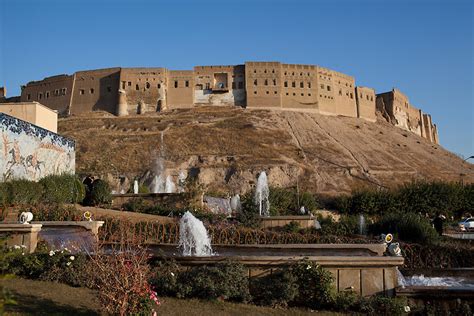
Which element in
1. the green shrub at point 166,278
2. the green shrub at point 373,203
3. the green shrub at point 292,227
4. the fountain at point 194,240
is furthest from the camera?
the green shrub at point 373,203

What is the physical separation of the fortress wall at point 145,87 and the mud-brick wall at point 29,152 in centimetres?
4381

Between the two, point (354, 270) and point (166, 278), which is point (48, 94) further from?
point (354, 270)

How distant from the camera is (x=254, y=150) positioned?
5341cm

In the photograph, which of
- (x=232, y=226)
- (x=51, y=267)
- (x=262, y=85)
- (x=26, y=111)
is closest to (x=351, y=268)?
(x=51, y=267)

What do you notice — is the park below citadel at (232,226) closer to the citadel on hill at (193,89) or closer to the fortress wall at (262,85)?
the fortress wall at (262,85)

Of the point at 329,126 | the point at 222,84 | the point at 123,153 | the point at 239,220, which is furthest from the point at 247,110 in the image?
the point at 239,220

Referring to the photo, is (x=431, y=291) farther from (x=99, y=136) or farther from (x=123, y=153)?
(x=99, y=136)

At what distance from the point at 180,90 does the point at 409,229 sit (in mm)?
54979

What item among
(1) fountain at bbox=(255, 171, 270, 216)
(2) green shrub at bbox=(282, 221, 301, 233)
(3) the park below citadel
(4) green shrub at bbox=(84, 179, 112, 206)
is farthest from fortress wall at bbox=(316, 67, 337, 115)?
(2) green shrub at bbox=(282, 221, 301, 233)

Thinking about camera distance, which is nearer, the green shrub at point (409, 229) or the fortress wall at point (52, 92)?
the green shrub at point (409, 229)

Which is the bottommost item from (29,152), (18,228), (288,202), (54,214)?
(18,228)

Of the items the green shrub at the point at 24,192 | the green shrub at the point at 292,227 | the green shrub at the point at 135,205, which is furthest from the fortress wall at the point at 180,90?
Answer: the green shrub at the point at 292,227

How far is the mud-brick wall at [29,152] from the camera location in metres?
17.0

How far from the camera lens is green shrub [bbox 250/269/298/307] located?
570 centimetres
